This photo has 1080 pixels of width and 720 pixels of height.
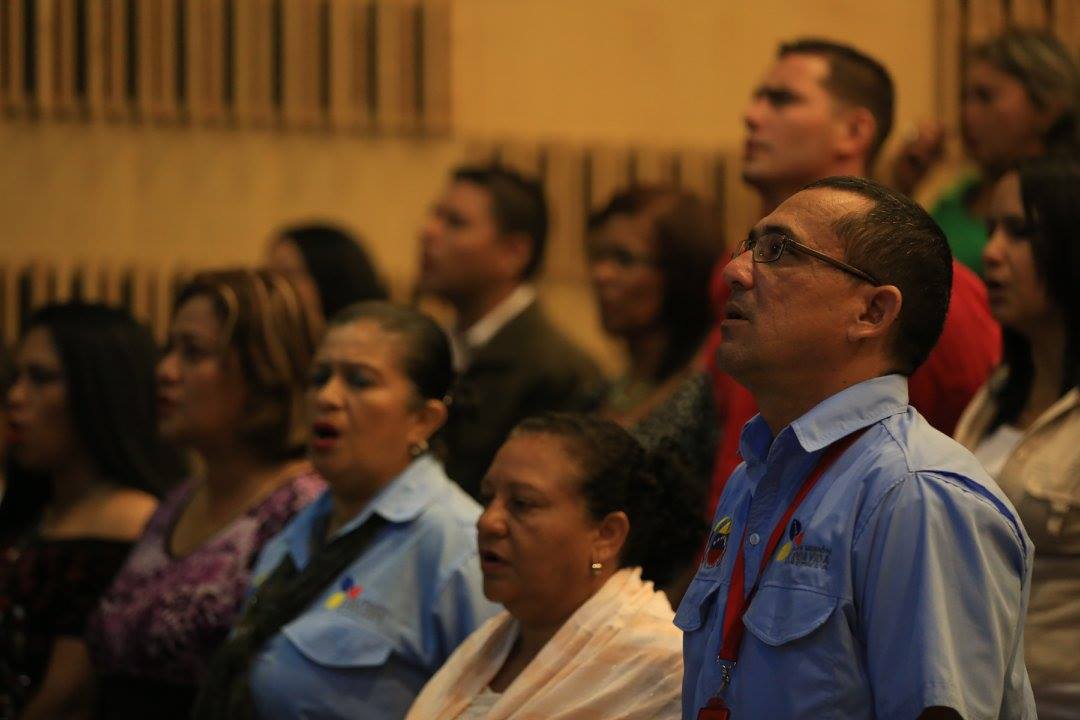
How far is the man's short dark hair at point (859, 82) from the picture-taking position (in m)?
3.79

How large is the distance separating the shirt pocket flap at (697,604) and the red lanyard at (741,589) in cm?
6

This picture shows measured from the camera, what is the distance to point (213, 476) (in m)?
4.11

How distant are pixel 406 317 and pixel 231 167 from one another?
143 inches

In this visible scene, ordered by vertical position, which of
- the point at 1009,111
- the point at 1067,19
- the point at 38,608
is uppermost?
the point at 1067,19

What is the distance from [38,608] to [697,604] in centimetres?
230

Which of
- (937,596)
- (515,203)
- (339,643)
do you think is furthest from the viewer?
(515,203)

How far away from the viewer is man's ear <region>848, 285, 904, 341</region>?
226cm

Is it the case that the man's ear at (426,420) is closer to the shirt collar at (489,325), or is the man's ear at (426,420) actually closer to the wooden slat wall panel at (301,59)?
the shirt collar at (489,325)

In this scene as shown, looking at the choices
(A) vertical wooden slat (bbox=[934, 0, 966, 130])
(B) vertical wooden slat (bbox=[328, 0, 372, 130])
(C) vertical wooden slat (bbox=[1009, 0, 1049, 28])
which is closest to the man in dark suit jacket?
(B) vertical wooden slat (bbox=[328, 0, 372, 130])

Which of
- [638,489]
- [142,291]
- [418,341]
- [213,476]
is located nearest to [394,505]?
[418,341]

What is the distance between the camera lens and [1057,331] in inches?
129

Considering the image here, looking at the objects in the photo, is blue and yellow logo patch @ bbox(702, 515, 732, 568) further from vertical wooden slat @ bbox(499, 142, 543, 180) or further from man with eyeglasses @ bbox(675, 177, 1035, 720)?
vertical wooden slat @ bbox(499, 142, 543, 180)

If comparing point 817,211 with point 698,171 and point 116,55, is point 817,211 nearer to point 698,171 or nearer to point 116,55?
point 698,171

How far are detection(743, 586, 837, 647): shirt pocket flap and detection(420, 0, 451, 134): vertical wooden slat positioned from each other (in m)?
5.16
